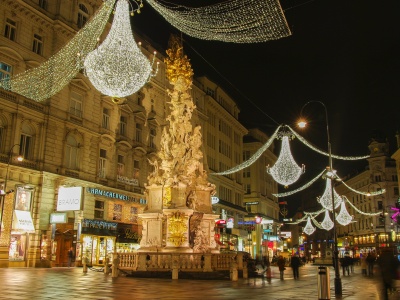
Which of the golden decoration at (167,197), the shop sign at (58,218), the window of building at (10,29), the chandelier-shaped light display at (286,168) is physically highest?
the window of building at (10,29)

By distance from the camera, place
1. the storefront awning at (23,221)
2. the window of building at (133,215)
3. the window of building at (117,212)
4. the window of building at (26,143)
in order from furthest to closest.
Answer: the window of building at (133,215)
the window of building at (117,212)
the window of building at (26,143)
the storefront awning at (23,221)

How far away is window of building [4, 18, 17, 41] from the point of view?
34.2 metres

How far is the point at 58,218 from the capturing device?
3500cm

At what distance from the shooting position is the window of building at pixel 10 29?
34.2 meters

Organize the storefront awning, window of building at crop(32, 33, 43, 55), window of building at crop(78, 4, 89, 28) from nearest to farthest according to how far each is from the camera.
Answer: the storefront awning < window of building at crop(32, 33, 43, 55) < window of building at crop(78, 4, 89, 28)

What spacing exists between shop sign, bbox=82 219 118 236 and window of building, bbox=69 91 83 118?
32.2 feet

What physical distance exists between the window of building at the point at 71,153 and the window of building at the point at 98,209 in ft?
14.1

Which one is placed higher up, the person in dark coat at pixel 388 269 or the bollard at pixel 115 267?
the person in dark coat at pixel 388 269

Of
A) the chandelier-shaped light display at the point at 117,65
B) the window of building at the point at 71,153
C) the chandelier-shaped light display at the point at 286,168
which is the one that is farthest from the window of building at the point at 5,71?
the chandelier-shaped light display at the point at 286,168

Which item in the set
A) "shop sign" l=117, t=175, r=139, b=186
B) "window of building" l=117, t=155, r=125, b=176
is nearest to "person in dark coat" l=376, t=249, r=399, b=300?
"shop sign" l=117, t=175, r=139, b=186

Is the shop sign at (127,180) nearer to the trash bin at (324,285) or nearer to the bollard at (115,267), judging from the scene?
the bollard at (115,267)

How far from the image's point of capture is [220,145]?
71.2 metres

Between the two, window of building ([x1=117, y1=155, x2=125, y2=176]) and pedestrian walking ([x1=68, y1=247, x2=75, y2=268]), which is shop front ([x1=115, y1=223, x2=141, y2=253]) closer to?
window of building ([x1=117, y1=155, x2=125, y2=176])

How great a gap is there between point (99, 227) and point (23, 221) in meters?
7.98
